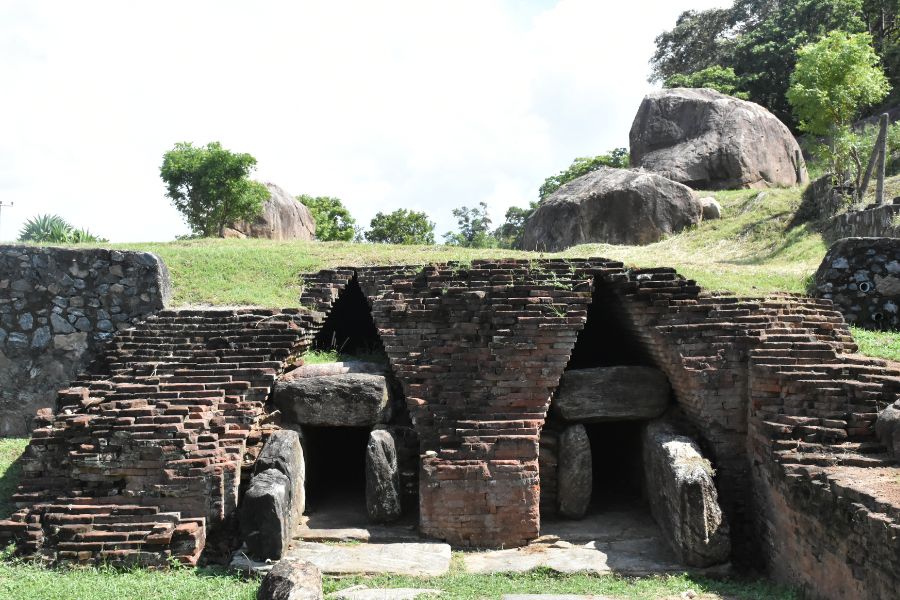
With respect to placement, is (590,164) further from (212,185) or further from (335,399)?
(335,399)

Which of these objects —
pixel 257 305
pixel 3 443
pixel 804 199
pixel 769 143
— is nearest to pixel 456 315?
pixel 257 305

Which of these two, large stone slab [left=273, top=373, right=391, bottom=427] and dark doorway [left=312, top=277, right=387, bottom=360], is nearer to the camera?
large stone slab [left=273, top=373, right=391, bottom=427]

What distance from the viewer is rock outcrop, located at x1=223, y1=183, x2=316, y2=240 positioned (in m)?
18.7

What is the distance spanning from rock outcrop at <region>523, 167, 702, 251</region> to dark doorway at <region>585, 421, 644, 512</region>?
8.17m

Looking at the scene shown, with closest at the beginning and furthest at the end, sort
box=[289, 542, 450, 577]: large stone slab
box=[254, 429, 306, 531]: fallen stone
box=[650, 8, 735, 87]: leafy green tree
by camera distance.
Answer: box=[289, 542, 450, 577]: large stone slab → box=[254, 429, 306, 531]: fallen stone → box=[650, 8, 735, 87]: leafy green tree

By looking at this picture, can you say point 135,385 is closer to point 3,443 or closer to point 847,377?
point 3,443

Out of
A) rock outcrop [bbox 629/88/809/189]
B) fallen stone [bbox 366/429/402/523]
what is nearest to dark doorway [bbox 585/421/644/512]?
fallen stone [bbox 366/429/402/523]

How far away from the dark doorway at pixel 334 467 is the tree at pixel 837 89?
11.6 m

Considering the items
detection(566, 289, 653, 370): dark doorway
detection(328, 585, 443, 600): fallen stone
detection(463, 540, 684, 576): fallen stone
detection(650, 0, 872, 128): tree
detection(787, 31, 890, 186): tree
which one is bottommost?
detection(328, 585, 443, 600): fallen stone

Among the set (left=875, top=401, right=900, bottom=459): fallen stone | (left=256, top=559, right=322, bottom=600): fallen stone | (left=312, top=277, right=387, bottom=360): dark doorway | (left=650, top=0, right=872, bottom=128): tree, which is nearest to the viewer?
(left=256, top=559, right=322, bottom=600): fallen stone

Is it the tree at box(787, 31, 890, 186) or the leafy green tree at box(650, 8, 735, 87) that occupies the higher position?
the leafy green tree at box(650, 8, 735, 87)

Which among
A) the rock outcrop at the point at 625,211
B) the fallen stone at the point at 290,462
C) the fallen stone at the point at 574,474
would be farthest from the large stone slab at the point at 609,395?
the rock outcrop at the point at 625,211

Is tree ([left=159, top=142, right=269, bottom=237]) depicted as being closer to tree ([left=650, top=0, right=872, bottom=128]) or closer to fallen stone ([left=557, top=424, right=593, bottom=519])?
fallen stone ([left=557, top=424, right=593, bottom=519])

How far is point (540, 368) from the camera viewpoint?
22.6 ft
